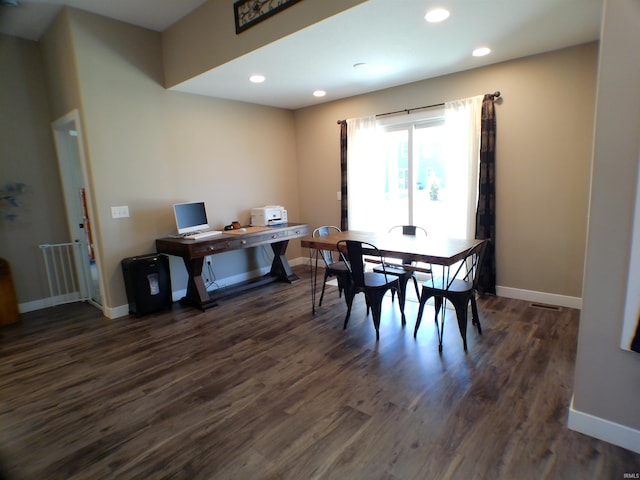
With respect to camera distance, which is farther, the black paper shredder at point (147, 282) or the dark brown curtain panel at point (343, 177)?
the dark brown curtain panel at point (343, 177)

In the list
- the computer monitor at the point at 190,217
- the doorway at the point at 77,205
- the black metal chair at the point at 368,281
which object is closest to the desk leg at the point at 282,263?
the computer monitor at the point at 190,217

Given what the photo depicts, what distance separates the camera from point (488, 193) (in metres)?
3.73

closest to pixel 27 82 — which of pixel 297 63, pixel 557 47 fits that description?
pixel 297 63

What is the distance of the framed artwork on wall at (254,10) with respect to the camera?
8.63ft

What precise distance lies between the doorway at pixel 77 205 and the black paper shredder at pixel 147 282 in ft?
1.19

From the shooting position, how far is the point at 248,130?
15.9ft

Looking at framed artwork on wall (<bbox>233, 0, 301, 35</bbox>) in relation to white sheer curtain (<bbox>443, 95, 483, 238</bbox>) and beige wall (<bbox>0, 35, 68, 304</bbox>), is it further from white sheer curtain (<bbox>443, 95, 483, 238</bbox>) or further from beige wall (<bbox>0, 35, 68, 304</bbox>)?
beige wall (<bbox>0, 35, 68, 304</bbox>)

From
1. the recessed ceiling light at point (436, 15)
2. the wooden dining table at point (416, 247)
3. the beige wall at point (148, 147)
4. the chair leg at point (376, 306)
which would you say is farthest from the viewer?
the beige wall at point (148, 147)

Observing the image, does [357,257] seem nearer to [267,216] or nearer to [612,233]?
[612,233]

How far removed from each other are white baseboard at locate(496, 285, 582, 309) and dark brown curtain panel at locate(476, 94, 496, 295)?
0.40ft

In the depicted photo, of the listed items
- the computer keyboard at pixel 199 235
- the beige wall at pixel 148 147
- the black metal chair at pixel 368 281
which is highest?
the beige wall at pixel 148 147

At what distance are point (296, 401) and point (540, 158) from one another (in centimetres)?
331

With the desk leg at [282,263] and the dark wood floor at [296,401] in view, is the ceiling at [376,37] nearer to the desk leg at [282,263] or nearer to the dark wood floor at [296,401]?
the desk leg at [282,263]

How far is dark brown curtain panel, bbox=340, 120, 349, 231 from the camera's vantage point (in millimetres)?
4852
